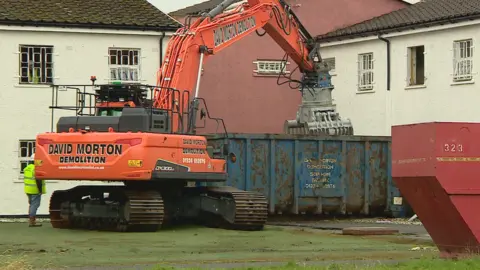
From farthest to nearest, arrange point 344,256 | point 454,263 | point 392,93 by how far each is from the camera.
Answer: point 392,93 < point 344,256 < point 454,263

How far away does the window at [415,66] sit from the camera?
37.6 m

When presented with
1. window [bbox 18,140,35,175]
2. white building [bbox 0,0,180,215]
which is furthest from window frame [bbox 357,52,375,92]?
window [bbox 18,140,35,175]

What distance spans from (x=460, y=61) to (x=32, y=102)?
12.7 meters

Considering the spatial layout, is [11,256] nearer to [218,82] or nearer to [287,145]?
[287,145]

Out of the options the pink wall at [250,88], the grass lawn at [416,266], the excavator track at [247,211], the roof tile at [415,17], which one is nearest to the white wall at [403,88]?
the roof tile at [415,17]

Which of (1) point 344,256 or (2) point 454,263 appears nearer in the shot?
(2) point 454,263

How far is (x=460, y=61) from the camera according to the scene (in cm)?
3547

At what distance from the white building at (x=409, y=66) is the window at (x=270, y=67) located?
165 centimetres

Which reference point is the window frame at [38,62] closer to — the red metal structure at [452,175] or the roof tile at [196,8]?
the roof tile at [196,8]

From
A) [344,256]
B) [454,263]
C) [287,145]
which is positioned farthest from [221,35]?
[454,263]

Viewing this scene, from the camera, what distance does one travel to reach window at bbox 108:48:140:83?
36.5 m

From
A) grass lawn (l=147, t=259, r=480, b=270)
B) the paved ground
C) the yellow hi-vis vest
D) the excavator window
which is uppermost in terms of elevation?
the excavator window

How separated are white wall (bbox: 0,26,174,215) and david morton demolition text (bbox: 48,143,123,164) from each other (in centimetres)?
974

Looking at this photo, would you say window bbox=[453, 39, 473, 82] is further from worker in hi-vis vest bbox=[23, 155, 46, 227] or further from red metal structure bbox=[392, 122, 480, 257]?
red metal structure bbox=[392, 122, 480, 257]
